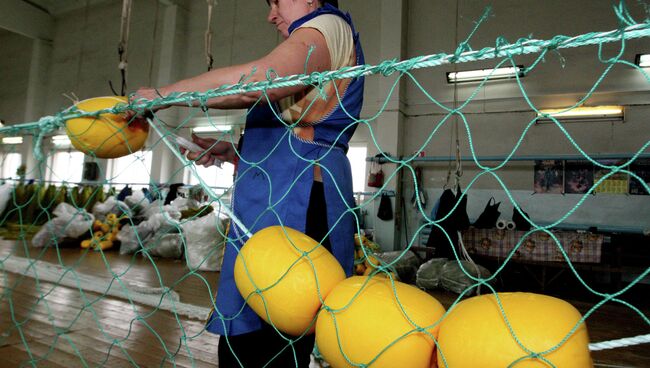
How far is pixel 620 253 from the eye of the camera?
3.82 meters

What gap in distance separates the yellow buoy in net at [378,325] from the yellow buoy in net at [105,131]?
0.68 metres

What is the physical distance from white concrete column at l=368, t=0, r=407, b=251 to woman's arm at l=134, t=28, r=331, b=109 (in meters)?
5.17

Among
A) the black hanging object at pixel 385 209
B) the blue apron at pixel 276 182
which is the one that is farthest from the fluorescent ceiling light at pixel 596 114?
the blue apron at pixel 276 182

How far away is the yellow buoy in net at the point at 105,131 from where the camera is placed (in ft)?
3.13

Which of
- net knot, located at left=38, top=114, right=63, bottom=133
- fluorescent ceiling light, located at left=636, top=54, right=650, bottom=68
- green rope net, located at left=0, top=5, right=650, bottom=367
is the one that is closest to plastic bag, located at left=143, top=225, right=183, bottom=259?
green rope net, located at left=0, top=5, right=650, bottom=367

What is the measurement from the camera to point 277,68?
688 millimetres

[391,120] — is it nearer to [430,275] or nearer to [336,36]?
[430,275]

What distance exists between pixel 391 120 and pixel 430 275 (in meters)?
3.05

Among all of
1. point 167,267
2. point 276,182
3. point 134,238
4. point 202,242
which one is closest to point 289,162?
point 276,182

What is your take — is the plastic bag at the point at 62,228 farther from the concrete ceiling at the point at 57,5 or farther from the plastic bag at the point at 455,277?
the concrete ceiling at the point at 57,5

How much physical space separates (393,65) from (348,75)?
2.7 inches

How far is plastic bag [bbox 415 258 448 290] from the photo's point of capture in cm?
351

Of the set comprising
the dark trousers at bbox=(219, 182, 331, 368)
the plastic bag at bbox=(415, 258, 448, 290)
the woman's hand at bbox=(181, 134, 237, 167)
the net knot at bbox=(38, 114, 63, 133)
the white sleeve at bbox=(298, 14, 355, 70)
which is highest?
the white sleeve at bbox=(298, 14, 355, 70)

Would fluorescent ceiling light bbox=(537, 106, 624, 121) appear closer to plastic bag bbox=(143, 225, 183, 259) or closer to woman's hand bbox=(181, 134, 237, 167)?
plastic bag bbox=(143, 225, 183, 259)
